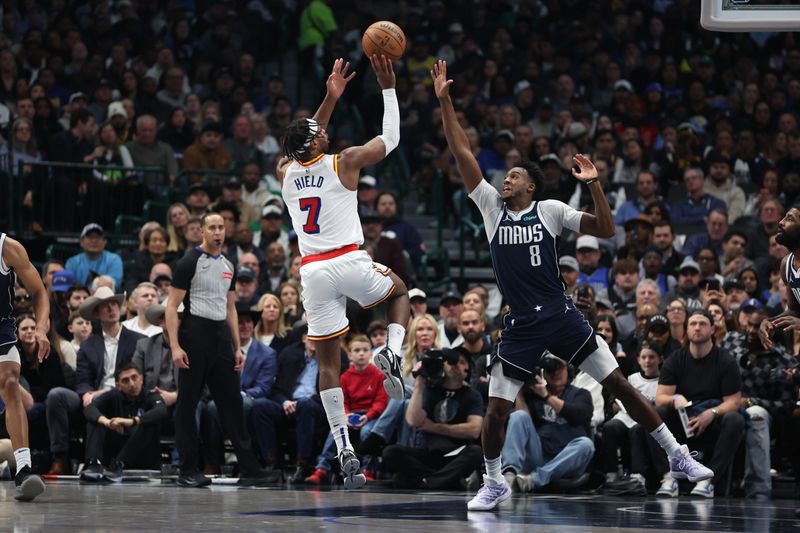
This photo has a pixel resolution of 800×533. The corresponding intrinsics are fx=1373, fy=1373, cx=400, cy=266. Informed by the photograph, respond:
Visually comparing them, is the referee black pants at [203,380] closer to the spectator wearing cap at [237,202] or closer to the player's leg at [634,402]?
the player's leg at [634,402]

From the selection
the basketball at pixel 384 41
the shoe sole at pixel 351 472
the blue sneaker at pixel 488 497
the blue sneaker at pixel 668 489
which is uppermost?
the basketball at pixel 384 41

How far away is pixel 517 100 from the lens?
22.2 metres

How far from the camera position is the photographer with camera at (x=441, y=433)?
13.3 m

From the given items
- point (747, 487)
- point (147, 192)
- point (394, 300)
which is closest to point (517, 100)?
point (147, 192)

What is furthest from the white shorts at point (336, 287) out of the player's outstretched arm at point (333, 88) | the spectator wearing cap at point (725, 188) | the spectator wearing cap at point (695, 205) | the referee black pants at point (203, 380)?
the spectator wearing cap at point (725, 188)

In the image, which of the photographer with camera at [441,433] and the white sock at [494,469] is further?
the photographer with camera at [441,433]

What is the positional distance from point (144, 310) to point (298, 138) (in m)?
5.26

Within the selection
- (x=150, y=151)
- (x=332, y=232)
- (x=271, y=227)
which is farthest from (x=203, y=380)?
(x=150, y=151)

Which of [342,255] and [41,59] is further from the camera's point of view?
[41,59]

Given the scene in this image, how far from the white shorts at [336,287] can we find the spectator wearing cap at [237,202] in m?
7.46

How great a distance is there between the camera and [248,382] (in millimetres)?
14719

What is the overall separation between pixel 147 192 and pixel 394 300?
9009mm

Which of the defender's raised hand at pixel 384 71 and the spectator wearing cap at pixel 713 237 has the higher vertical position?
the defender's raised hand at pixel 384 71

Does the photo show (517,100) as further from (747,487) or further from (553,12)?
(747,487)
